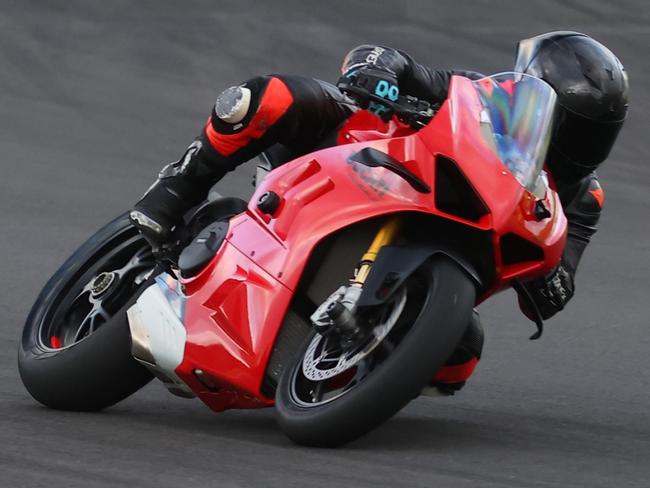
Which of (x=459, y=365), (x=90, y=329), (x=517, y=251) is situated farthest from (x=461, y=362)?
(x=90, y=329)

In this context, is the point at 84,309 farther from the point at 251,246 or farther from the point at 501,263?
the point at 501,263

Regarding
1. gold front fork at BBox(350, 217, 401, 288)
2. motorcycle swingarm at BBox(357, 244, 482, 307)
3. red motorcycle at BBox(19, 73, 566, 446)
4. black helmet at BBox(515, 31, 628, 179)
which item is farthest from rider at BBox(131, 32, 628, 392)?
motorcycle swingarm at BBox(357, 244, 482, 307)

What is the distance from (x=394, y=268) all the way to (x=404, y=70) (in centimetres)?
81

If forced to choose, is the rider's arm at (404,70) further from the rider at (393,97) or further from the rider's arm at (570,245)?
the rider's arm at (570,245)

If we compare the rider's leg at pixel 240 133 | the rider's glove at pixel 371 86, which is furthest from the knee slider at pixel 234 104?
the rider's glove at pixel 371 86

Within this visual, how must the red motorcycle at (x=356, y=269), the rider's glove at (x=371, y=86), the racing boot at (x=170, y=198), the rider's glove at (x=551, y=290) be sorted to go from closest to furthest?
the red motorcycle at (x=356, y=269), the rider's glove at (x=371, y=86), the rider's glove at (x=551, y=290), the racing boot at (x=170, y=198)

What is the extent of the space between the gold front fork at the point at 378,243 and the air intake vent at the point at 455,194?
14cm

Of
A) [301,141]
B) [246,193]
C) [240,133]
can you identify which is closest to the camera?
[240,133]

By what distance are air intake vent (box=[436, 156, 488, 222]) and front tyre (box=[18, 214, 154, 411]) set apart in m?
1.11

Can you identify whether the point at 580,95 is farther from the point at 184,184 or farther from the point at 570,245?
the point at 184,184

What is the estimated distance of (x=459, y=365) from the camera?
5449 mm

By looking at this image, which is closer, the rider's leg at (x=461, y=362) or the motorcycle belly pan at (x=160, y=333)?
the motorcycle belly pan at (x=160, y=333)

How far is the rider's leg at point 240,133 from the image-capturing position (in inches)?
201

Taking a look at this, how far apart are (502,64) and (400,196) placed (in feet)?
29.4
